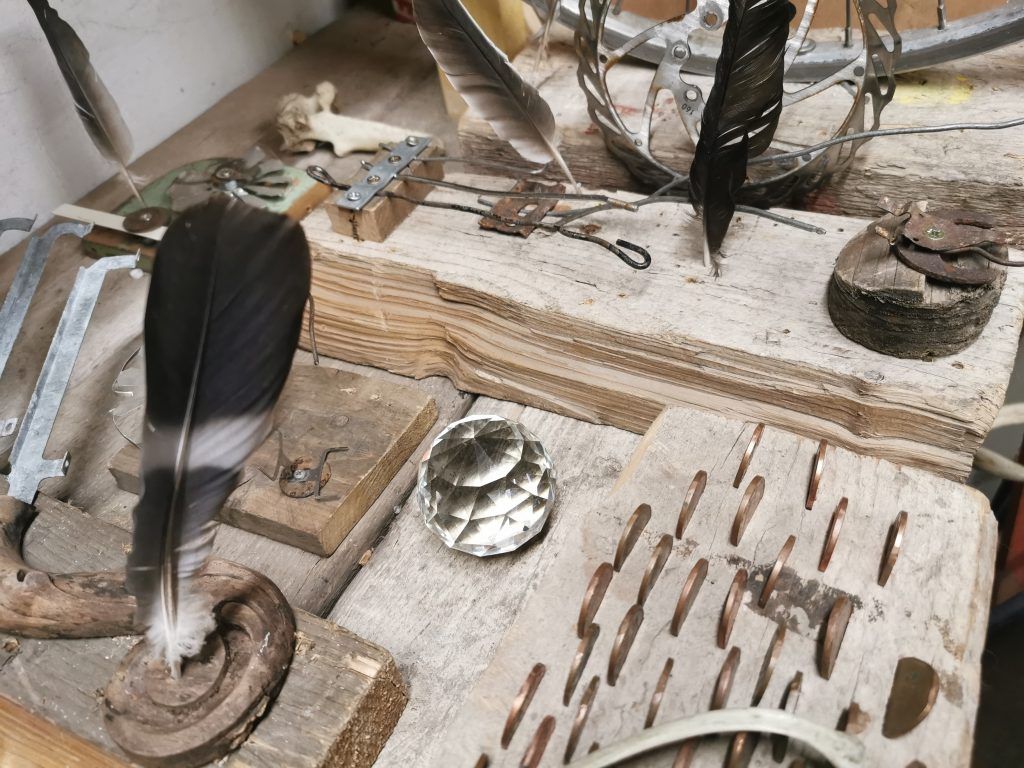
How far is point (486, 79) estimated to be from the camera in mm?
1166

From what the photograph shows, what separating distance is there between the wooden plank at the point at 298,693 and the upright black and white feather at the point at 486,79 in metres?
0.75

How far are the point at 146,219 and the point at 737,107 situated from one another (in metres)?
1.13

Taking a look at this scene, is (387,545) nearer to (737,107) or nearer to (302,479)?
(302,479)

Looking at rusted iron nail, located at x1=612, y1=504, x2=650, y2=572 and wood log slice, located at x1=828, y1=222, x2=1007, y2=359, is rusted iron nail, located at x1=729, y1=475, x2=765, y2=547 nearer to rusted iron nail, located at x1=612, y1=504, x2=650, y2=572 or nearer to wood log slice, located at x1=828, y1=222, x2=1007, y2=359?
rusted iron nail, located at x1=612, y1=504, x2=650, y2=572

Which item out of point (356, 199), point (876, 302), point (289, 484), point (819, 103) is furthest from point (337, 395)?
point (819, 103)

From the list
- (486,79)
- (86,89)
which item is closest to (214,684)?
(486,79)

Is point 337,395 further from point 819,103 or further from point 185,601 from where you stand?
point 819,103

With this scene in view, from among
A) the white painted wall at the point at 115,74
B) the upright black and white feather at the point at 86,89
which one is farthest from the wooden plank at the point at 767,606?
the white painted wall at the point at 115,74

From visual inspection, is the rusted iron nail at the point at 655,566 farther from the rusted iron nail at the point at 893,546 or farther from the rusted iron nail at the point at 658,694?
the rusted iron nail at the point at 893,546

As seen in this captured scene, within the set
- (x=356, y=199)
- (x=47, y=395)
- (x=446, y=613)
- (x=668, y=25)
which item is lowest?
(x=446, y=613)

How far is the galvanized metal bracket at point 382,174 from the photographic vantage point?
1.28m

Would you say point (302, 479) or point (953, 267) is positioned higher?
point (953, 267)

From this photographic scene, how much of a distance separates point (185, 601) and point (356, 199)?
2.42ft

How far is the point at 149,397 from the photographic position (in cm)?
63
